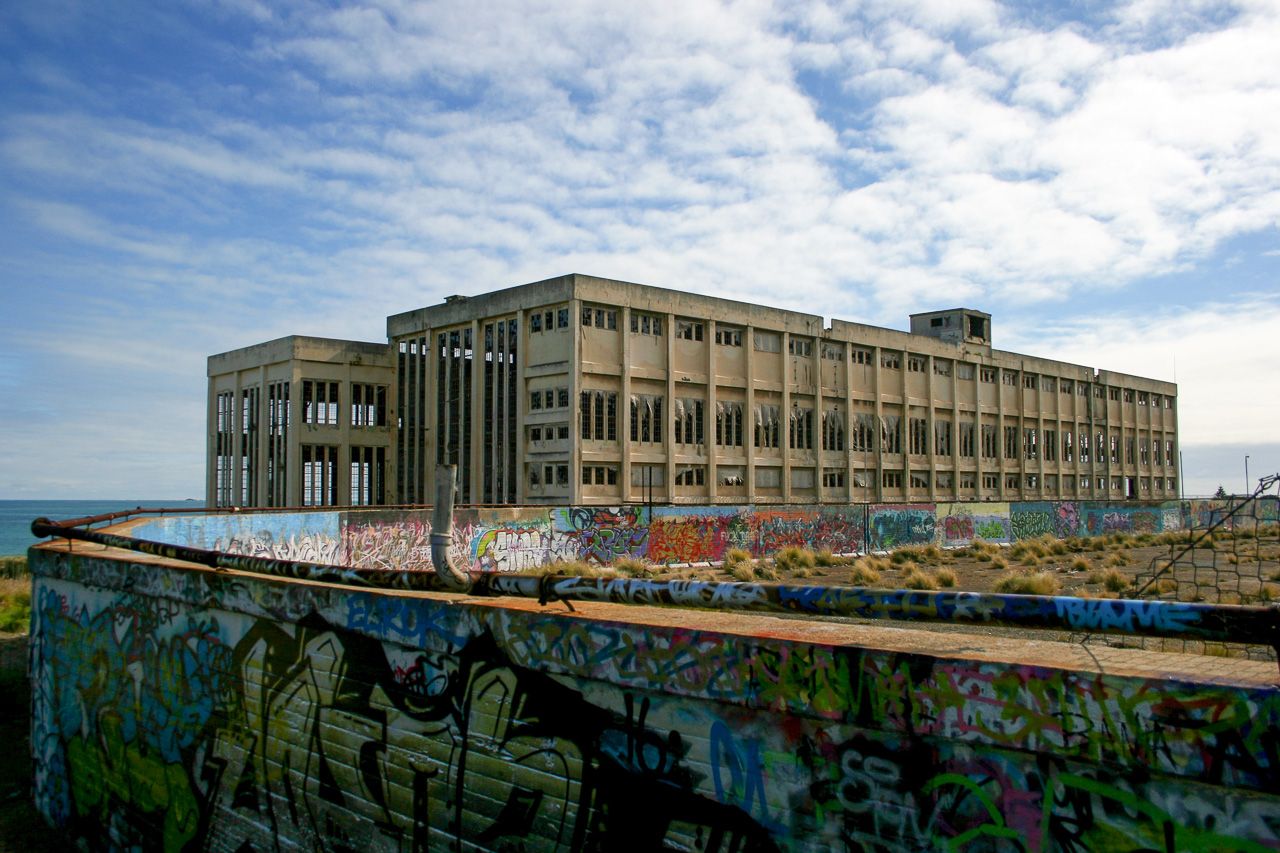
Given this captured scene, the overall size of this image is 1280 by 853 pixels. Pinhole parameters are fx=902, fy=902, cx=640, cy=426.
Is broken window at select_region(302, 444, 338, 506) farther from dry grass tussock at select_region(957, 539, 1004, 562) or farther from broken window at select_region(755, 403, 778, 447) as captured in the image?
dry grass tussock at select_region(957, 539, 1004, 562)

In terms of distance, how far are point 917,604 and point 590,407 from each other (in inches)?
1027

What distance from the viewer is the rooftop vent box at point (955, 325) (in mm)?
45938

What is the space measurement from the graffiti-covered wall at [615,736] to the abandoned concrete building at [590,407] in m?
21.4

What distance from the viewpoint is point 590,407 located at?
96.6 feet

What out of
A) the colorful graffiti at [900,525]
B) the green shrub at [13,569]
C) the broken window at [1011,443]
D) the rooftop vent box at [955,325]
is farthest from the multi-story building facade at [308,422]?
the broken window at [1011,443]

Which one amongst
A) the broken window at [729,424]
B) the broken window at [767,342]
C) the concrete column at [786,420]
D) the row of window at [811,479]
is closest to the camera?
the row of window at [811,479]

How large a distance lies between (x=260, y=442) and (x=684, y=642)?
33.2 metres

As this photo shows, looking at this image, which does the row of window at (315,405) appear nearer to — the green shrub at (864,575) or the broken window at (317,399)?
the broken window at (317,399)

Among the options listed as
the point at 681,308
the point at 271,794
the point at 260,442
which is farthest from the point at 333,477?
the point at 271,794

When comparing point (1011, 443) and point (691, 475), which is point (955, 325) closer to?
point (1011, 443)

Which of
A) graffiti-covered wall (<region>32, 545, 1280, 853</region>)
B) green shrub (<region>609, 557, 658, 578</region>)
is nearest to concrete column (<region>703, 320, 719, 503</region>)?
green shrub (<region>609, 557, 658, 578</region>)

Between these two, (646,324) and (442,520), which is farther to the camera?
(646,324)

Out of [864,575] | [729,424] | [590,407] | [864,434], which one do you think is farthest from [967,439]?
[864,575]

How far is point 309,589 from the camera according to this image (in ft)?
19.9
